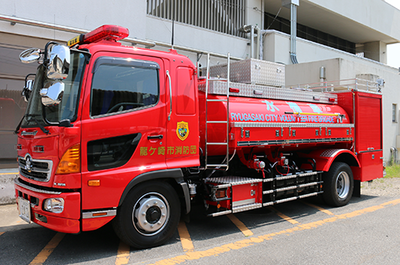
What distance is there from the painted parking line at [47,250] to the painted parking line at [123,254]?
93 centimetres

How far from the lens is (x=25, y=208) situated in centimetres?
447

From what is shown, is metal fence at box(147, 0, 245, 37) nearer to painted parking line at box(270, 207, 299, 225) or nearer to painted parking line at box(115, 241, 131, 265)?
painted parking line at box(270, 207, 299, 225)

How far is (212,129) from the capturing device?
5.66 m

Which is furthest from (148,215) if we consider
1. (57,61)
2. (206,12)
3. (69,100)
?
(206,12)

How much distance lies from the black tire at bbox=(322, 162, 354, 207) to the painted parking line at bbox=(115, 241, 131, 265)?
15.2ft

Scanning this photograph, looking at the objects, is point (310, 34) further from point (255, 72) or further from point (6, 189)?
point (6, 189)

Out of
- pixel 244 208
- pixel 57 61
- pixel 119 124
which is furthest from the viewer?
pixel 244 208

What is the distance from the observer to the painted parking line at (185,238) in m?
4.84

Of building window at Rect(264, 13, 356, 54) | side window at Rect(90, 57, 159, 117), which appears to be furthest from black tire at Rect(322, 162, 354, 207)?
building window at Rect(264, 13, 356, 54)

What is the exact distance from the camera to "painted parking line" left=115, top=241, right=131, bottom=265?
4293mm

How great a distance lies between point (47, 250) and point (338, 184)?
20.3ft

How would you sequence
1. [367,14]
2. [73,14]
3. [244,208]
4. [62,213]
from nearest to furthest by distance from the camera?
1. [62,213]
2. [244,208]
3. [73,14]
4. [367,14]

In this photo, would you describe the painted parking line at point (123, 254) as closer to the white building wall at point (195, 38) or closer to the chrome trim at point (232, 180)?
the chrome trim at point (232, 180)

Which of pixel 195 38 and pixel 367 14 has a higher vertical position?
pixel 367 14
